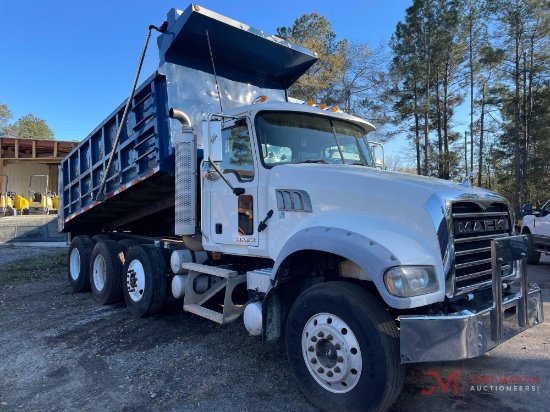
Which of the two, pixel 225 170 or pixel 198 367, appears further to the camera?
pixel 225 170

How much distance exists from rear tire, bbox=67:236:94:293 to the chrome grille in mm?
6362

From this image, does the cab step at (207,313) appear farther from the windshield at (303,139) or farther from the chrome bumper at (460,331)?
the chrome bumper at (460,331)

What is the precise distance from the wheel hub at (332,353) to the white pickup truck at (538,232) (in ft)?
27.9

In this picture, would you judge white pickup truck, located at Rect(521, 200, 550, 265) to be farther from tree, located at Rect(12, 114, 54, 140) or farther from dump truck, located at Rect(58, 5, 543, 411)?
tree, located at Rect(12, 114, 54, 140)

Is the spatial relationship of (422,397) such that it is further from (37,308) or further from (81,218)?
(81,218)

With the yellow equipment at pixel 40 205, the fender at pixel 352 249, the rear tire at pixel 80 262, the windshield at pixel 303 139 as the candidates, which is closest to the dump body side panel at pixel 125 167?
the rear tire at pixel 80 262

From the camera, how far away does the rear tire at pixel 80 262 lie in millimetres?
7258

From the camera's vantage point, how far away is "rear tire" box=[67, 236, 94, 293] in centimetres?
726

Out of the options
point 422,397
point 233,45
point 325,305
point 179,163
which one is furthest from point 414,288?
point 233,45

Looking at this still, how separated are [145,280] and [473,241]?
4.08 meters

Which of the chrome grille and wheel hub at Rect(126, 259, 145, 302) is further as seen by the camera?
wheel hub at Rect(126, 259, 145, 302)

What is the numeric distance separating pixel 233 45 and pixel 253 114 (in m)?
1.90

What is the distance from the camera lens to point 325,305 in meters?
3.01

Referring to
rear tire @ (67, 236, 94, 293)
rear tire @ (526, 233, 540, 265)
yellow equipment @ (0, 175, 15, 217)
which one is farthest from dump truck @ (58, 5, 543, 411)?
yellow equipment @ (0, 175, 15, 217)
